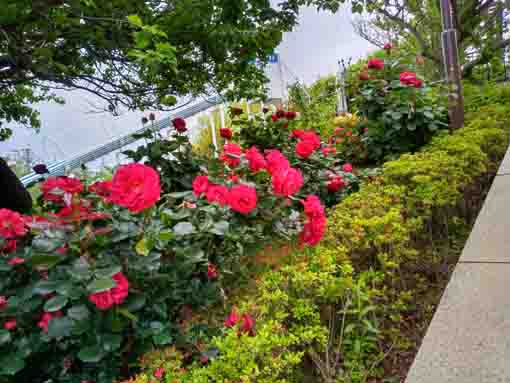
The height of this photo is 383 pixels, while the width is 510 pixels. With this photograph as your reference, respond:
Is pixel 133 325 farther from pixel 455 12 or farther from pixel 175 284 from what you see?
pixel 455 12

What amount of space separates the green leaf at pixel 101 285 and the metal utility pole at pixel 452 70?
11.8ft

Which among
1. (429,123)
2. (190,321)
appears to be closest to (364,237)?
(190,321)

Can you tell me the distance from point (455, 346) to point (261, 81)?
201cm

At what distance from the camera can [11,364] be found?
101cm

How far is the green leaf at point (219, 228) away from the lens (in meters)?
1.25

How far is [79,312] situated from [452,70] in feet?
13.5

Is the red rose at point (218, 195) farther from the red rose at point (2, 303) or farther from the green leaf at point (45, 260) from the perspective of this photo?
the red rose at point (2, 303)

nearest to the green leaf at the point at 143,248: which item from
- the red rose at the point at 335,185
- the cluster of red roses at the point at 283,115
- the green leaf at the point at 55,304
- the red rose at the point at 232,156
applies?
the green leaf at the point at 55,304

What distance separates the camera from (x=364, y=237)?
1.75 m

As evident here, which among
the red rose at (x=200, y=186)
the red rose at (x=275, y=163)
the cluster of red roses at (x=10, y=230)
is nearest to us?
the cluster of red roses at (x=10, y=230)

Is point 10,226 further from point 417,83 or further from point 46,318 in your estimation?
point 417,83

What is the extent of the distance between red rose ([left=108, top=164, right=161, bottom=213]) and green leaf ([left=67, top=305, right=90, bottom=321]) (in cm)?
29

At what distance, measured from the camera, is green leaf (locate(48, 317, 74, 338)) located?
0.98m

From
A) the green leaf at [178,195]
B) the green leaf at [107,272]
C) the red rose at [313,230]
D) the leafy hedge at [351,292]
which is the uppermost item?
the green leaf at [178,195]
